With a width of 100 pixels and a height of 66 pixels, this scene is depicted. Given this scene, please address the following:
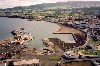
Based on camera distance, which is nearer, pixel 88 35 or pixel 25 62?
pixel 25 62

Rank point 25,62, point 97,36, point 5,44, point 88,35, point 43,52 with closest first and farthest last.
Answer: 1. point 25,62
2. point 43,52
3. point 5,44
4. point 97,36
5. point 88,35

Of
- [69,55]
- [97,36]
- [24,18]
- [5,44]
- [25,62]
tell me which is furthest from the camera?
[24,18]

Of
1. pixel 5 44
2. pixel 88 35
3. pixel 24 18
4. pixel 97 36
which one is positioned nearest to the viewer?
pixel 5 44

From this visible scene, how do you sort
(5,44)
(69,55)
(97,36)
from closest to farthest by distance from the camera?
1. (69,55)
2. (5,44)
3. (97,36)

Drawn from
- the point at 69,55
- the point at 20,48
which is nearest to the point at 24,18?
the point at 20,48

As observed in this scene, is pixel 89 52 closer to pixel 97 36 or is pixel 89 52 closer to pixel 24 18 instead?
pixel 97 36

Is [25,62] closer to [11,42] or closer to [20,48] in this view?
[20,48]

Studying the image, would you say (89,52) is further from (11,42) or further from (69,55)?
(11,42)

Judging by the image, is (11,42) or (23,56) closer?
(23,56)

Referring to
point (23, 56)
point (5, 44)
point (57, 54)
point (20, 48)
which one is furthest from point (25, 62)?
point (5, 44)
